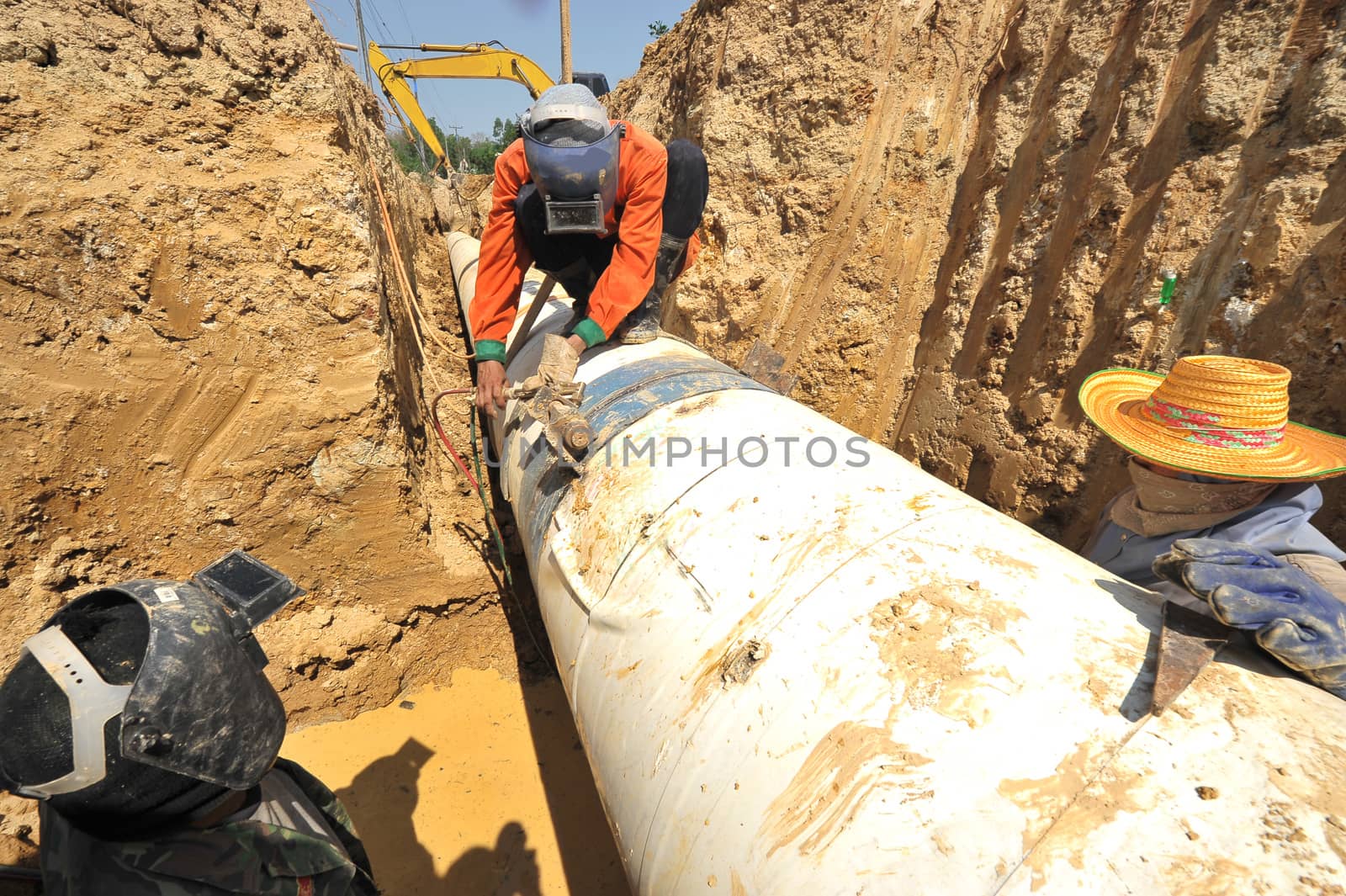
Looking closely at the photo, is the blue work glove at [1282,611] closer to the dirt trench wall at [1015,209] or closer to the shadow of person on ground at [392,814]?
the dirt trench wall at [1015,209]

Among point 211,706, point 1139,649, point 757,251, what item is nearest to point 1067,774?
point 1139,649

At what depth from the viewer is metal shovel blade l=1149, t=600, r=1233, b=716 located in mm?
919

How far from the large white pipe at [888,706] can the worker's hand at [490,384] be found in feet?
3.36

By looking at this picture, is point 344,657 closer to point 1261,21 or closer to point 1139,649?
point 1139,649

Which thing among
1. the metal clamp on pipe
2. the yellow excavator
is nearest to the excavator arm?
the yellow excavator

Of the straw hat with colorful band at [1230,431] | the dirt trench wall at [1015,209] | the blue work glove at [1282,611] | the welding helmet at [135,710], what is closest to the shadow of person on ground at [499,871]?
the welding helmet at [135,710]

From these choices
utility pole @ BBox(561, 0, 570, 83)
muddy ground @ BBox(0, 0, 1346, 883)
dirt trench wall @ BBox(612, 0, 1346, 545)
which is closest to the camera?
muddy ground @ BBox(0, 0, 1346, 883)

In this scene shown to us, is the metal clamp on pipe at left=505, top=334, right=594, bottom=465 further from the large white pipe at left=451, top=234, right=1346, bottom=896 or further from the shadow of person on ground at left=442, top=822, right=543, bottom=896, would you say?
the shadow of person on ground at left=442, top=822, right=543, bottom=896

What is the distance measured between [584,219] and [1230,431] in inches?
88.2

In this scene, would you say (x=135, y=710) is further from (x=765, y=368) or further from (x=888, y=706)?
(x=765, y=368)

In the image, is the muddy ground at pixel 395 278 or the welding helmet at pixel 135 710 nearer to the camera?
the welding helmet at pixel 135 710

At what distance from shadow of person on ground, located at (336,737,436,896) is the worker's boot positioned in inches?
97.3

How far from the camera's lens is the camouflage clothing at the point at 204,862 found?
1.09m

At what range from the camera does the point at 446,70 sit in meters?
11.0
